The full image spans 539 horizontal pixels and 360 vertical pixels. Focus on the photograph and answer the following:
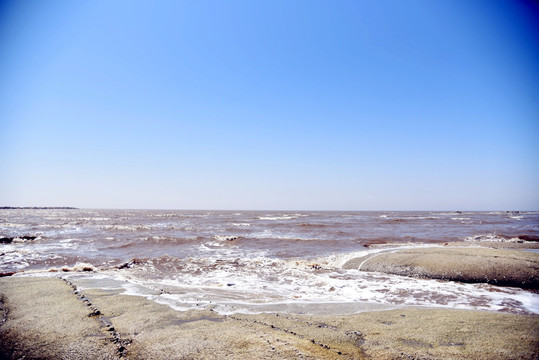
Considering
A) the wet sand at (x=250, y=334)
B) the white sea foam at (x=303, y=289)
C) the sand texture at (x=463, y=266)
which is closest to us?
the wet sand at (x=250, y=334)

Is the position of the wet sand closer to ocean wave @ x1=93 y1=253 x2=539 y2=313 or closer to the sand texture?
ocean wave @ x1=93 y1=253 x2=539 y2=313

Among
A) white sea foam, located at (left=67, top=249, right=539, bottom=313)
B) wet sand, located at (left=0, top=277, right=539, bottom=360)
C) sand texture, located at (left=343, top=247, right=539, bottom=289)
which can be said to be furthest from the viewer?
sand texture, located at (left=343, top=247, right=539, bottom=289)

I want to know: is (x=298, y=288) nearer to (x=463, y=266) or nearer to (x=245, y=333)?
(x=245, y=333)

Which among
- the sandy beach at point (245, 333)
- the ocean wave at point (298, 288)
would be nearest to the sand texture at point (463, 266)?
the ocean wave at point (298, 288)

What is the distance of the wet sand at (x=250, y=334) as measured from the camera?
3.54 metres

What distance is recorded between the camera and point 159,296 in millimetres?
6484

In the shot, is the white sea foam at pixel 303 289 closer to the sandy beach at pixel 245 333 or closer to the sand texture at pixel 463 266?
the sand texture at pixel 463 266

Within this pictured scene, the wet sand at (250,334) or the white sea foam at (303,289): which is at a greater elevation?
the wet sand at (250,334)

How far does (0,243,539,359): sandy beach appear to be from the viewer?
139 inches

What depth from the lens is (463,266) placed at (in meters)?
9.54

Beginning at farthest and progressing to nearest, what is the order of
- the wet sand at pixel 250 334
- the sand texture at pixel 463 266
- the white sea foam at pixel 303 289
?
the sand texture at pixel 463 266, the white sea foam at pixel 303 289, the wet sand at pixel 250 334

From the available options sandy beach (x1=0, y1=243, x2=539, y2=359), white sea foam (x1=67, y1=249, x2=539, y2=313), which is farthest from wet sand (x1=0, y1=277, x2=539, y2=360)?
white sea foam (x1=67, y1=249, x2=539, y2=313)

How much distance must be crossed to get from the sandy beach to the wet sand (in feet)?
0.04

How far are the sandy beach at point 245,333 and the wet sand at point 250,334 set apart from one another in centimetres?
1
